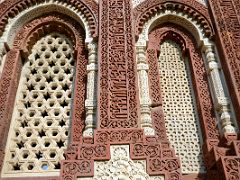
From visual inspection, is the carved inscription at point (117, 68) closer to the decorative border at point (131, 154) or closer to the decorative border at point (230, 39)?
the decorative border at point (131, 154)

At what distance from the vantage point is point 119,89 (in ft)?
18.6

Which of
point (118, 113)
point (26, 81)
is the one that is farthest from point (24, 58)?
point (118, 113)

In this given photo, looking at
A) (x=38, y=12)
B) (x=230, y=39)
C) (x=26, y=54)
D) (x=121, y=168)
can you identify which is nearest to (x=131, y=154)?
(x=121, y=168)

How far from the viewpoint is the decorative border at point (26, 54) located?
19.4 ft

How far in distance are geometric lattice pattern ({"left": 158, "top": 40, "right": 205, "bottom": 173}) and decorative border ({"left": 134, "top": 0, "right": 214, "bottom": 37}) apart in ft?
2.04

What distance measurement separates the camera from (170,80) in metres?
6.63

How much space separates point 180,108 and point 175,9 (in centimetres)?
215

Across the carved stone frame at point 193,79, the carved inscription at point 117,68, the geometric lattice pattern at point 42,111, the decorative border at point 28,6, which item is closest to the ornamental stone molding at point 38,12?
the decorative border at point 28,6

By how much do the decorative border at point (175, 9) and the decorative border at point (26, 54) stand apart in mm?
1112

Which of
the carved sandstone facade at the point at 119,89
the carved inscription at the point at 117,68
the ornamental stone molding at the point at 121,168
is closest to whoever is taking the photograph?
the ornamental stone molding at the point at 121,168

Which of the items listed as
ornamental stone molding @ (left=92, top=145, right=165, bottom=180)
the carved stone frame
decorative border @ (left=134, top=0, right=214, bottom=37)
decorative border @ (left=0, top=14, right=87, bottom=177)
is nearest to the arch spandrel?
decorative border @ (left=134, top=0, right=214, bottom=37)

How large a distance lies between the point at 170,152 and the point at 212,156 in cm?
72

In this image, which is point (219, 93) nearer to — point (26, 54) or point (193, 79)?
point (193, 79)

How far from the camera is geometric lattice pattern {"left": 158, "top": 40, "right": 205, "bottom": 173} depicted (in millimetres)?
5742
